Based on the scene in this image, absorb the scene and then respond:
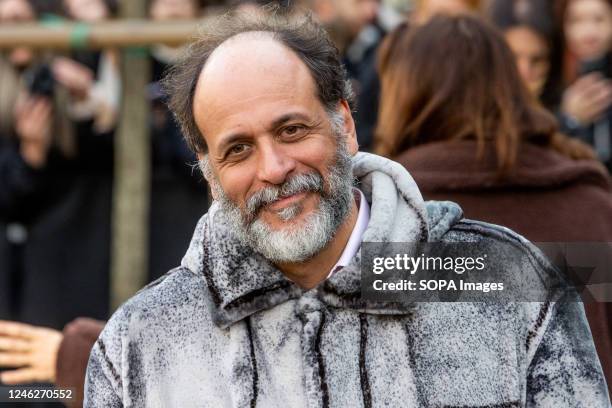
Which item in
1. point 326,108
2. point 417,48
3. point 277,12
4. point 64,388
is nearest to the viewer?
point 326,108

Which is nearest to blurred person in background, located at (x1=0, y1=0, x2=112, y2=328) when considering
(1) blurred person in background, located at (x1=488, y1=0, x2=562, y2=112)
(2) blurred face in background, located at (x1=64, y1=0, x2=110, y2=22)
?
(2) blurred face in background, located at (x1=64, y1=0, x2=110, y2=22)

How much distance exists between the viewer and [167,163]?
5.50 m

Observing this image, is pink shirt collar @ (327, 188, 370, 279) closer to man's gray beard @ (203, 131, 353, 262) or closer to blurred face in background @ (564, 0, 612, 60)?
man's gray beard @ (203, 131, 353, 262)

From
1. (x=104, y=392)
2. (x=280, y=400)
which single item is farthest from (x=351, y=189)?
(x=104, y=392)

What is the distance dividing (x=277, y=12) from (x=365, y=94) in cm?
206

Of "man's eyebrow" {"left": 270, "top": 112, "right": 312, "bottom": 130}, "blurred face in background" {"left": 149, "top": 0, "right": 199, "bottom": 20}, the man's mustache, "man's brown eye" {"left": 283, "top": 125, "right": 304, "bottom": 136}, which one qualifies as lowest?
the man's mustache

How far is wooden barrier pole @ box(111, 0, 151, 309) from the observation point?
5.25m

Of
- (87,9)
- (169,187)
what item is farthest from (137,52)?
(169,187)

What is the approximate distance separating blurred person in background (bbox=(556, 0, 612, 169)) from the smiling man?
7.51ft

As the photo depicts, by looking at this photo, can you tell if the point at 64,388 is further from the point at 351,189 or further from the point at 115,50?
the point at 115,50

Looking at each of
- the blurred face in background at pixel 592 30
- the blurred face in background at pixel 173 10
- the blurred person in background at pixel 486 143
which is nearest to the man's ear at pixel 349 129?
the blurred person in background at pixel 486 143

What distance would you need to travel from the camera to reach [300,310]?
2.52 m

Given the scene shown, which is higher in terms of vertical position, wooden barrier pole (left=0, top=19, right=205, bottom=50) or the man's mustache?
wooden barrier pole (left=0, top=19, right=205, bottom=50)

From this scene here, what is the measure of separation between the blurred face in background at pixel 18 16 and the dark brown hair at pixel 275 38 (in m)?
2.94
